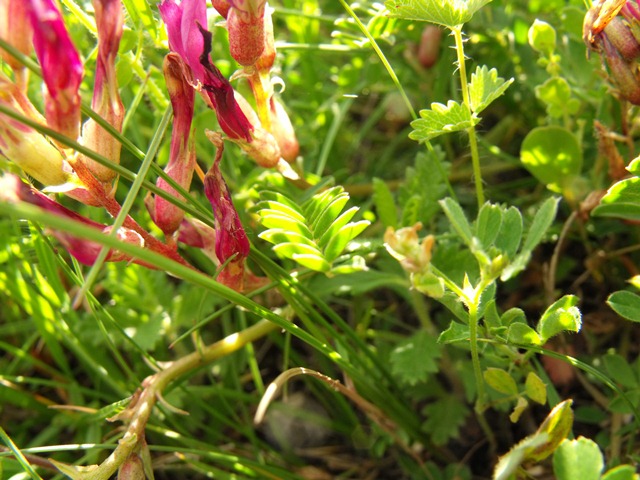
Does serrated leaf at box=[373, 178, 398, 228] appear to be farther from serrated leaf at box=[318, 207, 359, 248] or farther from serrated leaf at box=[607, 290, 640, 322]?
serrated leaf at box=[607, 290, 640, 322]

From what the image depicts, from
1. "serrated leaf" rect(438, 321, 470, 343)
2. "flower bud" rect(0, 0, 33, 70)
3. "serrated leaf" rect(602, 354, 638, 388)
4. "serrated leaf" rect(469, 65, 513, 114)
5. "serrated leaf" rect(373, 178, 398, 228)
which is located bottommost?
"serrated leaf" rect(602, 354, 638, 388)

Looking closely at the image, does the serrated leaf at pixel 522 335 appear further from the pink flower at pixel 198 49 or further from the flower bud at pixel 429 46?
the flower bud at pixel 429 46

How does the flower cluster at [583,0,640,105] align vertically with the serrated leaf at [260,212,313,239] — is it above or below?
above

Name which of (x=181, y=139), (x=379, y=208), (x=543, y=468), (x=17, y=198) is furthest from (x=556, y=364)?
(x=17, y=198)

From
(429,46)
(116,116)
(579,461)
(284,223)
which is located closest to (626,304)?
(579,461)

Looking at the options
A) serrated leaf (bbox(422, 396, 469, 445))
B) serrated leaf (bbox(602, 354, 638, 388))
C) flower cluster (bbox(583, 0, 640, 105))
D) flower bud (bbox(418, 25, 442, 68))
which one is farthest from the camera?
flower bud (bbox(418, 25, 442, 68))

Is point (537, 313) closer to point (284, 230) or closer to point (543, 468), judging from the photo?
point (543, 468)

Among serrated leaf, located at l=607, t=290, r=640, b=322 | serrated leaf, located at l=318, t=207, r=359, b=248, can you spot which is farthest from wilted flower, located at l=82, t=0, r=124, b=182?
serrated leaf, located at l=607, t=290, r=640, b=322
